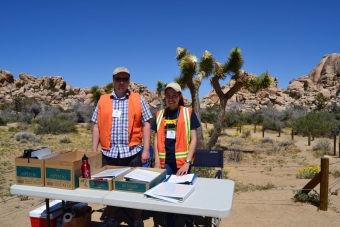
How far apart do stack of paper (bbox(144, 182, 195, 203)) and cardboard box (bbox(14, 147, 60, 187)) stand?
0.99 metres

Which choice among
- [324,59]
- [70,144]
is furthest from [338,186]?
[324,59]

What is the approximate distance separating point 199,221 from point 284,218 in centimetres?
128

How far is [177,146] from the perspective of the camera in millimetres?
3359

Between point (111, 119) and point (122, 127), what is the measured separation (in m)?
0.16

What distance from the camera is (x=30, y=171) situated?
110 inches

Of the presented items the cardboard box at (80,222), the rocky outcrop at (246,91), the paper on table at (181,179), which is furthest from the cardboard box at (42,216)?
the rocky outcrop at (246,91)

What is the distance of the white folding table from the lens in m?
2.29

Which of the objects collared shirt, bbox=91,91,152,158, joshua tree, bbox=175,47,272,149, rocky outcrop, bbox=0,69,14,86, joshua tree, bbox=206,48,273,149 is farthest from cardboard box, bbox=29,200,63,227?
rocky outcrop, bbox=0,69,14,86

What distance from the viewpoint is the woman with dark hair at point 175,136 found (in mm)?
3330

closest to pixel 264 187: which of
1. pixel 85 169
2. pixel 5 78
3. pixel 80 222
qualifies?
pixel 80 222

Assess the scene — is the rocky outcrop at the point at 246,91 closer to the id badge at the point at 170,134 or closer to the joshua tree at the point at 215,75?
the joshua tree at the point at 215,75

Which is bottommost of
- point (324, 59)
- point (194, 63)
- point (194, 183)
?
point (194, 183)

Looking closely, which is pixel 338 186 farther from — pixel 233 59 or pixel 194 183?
pixel 233 59

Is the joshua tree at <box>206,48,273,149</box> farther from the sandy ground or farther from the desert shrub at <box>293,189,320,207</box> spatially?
the desert shrub at <box>293,189,320,207</box>
